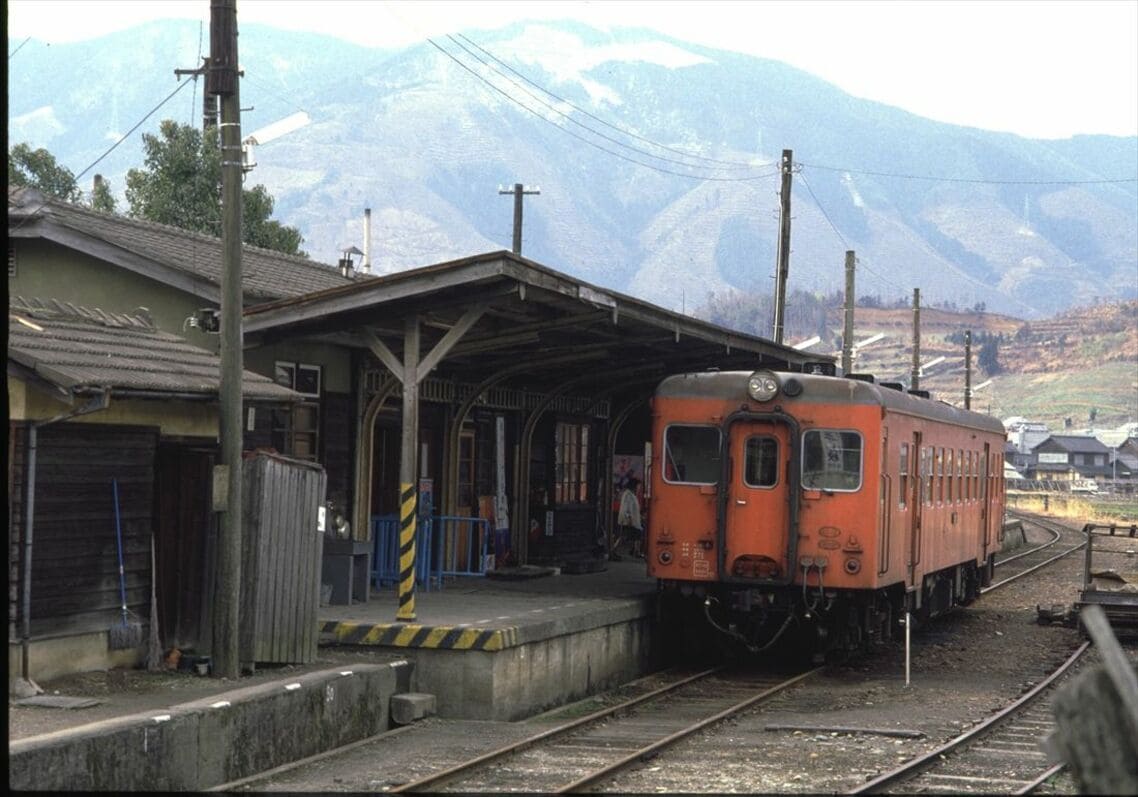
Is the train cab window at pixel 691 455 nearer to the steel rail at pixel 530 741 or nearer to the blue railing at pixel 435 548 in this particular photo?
the steel rail at pixel 530 741

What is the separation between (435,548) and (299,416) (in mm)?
3329

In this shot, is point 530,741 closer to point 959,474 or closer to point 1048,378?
point 959,474

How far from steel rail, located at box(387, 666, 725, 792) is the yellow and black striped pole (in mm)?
1697

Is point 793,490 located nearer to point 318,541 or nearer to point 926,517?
point 926,517

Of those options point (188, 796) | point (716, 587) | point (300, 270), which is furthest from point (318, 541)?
point (300, 270)

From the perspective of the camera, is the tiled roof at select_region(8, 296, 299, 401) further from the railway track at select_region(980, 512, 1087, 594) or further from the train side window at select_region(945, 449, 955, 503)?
the railway track at select_region(980, 512, 1087, 594)

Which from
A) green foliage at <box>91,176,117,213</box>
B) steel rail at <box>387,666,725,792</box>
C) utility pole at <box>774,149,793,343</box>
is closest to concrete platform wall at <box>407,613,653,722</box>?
steel rail at <box>387,666,725,792</box>

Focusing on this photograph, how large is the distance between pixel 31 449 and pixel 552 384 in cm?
1257

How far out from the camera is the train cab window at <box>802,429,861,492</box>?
16406 mm

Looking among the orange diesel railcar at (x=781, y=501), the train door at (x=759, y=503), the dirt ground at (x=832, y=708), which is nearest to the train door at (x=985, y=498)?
the dirt ground at (x=832, y=708)

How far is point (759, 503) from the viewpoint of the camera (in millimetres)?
16594

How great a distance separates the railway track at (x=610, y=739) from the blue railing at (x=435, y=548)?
3.51m

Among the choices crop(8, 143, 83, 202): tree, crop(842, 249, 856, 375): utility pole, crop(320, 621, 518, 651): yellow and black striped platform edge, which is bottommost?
crop(320, 621, 518, 651): yellow and black striped platform edge

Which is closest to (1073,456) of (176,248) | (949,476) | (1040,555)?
(1040,555)
